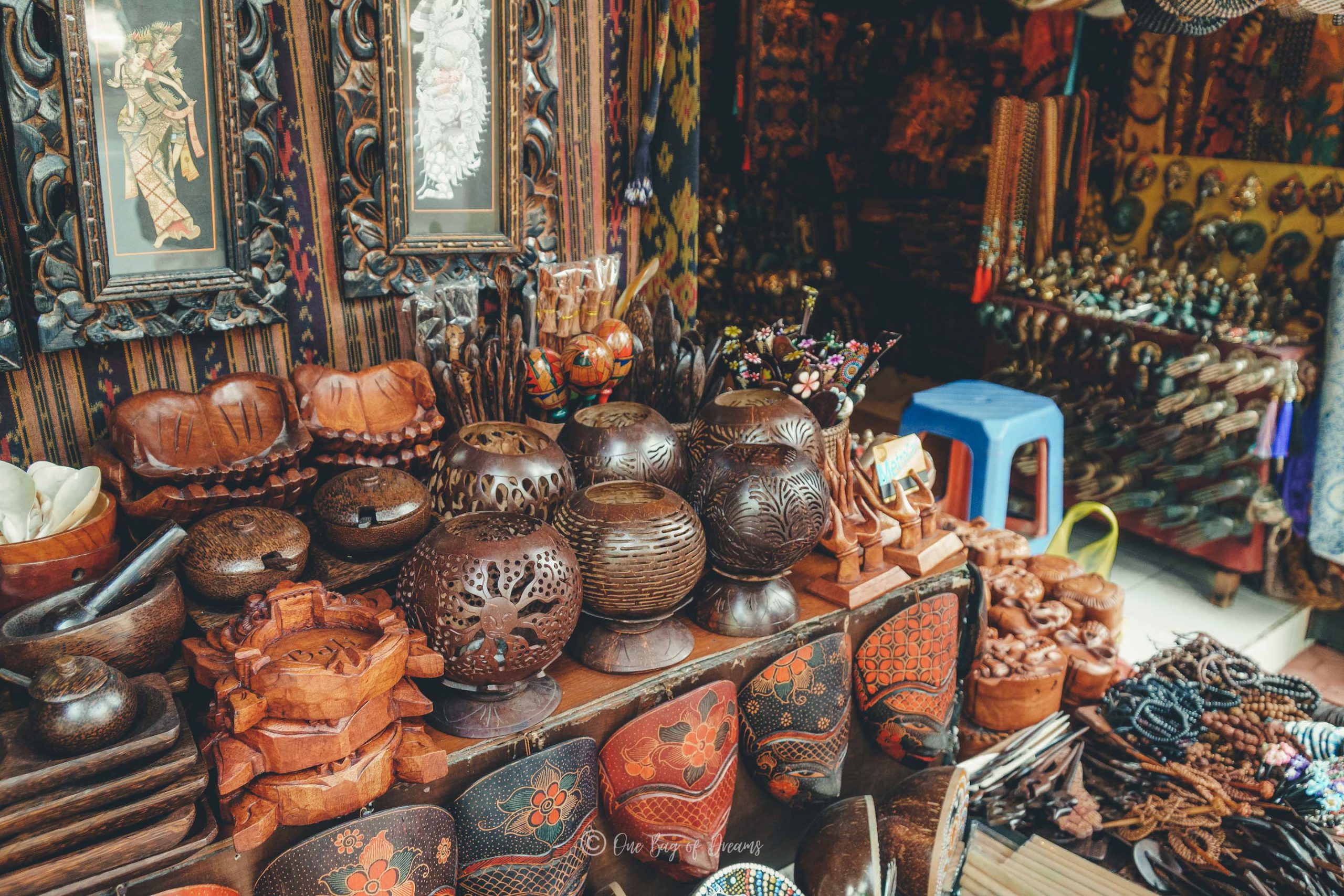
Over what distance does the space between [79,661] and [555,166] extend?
1.75 meters

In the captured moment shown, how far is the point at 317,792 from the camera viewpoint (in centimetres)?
125

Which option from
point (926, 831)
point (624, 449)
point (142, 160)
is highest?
point (142, 160)

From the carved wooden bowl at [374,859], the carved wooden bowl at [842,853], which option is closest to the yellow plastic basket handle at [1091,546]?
the carved wooden bowl at [842,853]

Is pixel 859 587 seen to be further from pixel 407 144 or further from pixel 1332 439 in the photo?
pixel 1332 439

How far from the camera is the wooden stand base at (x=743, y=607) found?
184 cm

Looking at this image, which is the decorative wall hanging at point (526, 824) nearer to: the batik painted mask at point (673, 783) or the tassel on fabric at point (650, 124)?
the batik painted mask at point (673, 783)

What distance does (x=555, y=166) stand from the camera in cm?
249

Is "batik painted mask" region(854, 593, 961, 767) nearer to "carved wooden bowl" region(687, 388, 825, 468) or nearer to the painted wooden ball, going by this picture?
"carved wooden bowl" region(687, 388, 825, 468)

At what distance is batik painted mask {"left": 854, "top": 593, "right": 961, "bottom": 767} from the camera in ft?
6.68

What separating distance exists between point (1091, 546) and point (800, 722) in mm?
1896

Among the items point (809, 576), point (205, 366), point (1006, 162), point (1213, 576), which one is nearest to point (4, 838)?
point (205, 366)

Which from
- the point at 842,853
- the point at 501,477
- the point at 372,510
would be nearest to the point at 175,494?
the point at 372,510

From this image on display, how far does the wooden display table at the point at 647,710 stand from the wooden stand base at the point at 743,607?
0.07 feet

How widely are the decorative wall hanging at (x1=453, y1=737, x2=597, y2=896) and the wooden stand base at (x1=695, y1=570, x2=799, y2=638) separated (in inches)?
15.9
